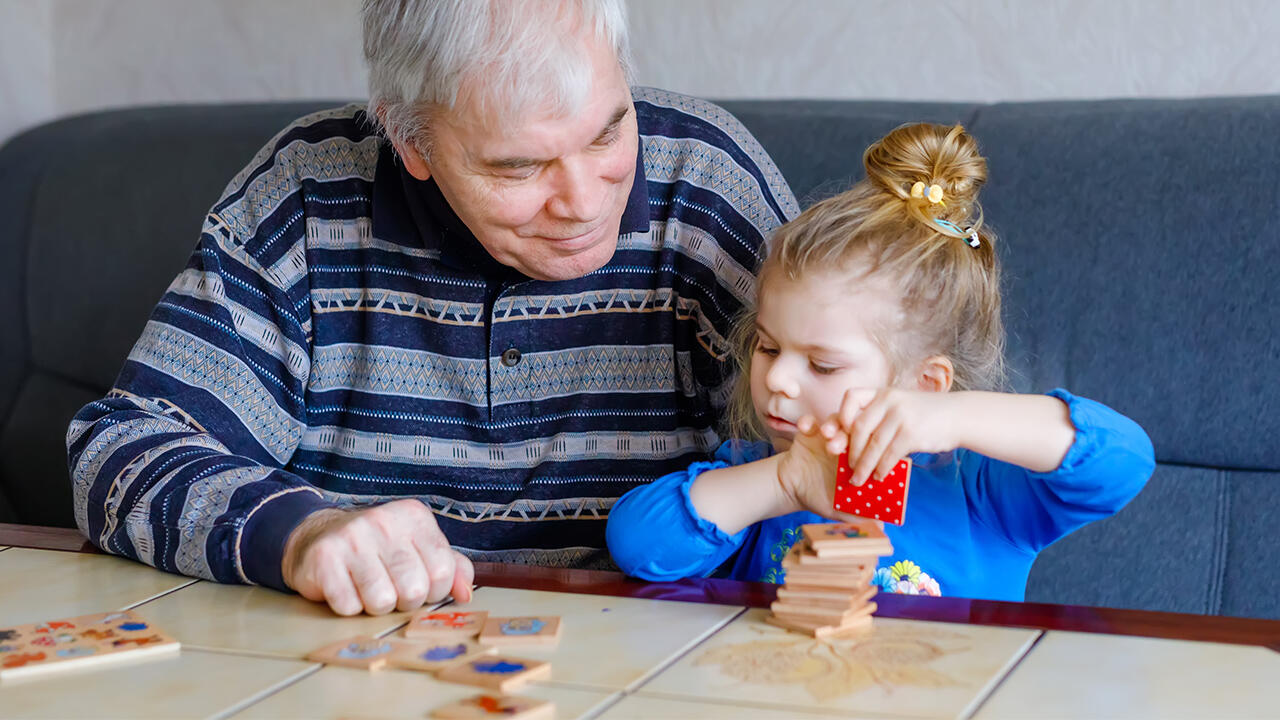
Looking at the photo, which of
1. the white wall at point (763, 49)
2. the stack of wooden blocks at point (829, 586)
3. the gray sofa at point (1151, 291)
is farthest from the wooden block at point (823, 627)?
the white wall at point (763, 49)

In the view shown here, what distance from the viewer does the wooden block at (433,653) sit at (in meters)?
0.95

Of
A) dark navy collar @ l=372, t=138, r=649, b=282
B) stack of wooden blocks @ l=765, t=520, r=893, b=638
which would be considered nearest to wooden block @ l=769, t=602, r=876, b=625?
stack of wooden blocks @ l=765, t=520, r=893, b=638

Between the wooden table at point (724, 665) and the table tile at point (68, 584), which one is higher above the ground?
the wooden table at point (724, 665)

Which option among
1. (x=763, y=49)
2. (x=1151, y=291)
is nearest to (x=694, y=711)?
(x=1151, y=291)

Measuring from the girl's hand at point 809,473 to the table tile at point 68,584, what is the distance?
0.64 meters

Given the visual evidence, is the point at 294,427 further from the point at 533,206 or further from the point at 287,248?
the point at 533,206

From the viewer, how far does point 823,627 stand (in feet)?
3.25

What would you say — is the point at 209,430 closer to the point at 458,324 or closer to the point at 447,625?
the point at 458,324

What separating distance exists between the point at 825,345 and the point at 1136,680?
0.58 m

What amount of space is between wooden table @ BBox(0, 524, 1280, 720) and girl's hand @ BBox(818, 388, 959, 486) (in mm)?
135

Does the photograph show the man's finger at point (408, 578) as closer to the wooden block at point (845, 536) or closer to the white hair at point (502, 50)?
the wooden block at point (845, 536)

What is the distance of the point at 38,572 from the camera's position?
1.27 metres

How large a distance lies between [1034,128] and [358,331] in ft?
3.58

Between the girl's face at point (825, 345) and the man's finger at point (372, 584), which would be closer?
the man's finger at point (372, 584)
